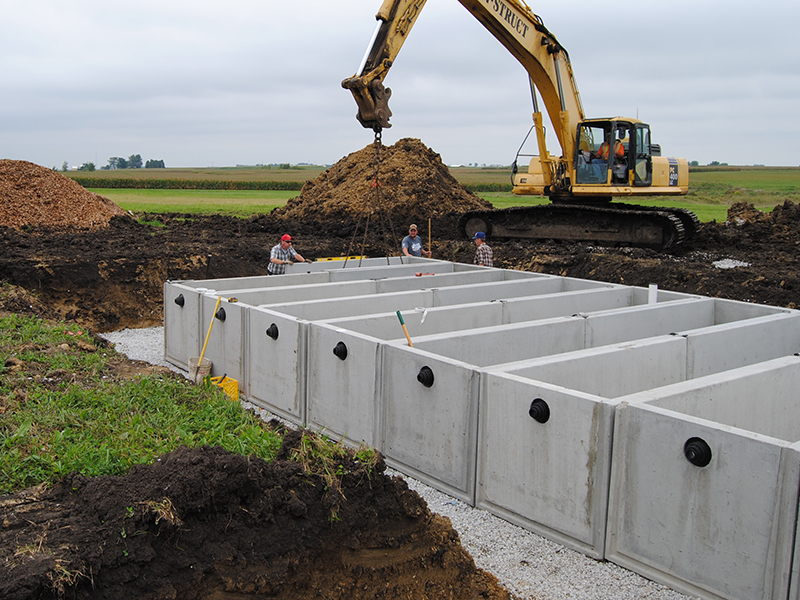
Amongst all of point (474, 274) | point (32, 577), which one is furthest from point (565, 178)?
point (32, 577)

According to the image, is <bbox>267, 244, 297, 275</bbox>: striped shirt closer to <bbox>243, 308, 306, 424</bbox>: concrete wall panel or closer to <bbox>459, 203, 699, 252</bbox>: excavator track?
<bbox>243, 308, 306, 424</bbox>: concrete wall panel

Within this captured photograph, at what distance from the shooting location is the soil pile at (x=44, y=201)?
21453 mm

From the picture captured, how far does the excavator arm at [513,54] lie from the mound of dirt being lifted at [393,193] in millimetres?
7005

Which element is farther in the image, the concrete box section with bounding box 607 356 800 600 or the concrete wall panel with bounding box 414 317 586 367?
the concrete wall panel with bounding box 414 317 586 367

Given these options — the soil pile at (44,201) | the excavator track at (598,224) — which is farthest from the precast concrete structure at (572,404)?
the soil pile at (44,201)

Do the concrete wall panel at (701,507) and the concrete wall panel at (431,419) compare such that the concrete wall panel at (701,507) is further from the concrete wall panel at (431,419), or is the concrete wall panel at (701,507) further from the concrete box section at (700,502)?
the concrete wall panel at (431,419)

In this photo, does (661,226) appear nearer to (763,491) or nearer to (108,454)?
(763,491)

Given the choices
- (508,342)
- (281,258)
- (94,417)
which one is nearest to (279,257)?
(281,258)

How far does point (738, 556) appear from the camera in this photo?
4359mm

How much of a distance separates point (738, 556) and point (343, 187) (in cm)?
2459

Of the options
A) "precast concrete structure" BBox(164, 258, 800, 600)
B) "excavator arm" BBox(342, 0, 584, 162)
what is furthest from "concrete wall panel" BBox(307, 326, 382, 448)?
"excavator arm" BBox(342, 0, 584, 162)

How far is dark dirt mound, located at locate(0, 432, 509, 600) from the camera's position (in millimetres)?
3502

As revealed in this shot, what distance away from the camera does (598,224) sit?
1917 cm

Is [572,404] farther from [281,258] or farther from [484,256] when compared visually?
[484,256]
